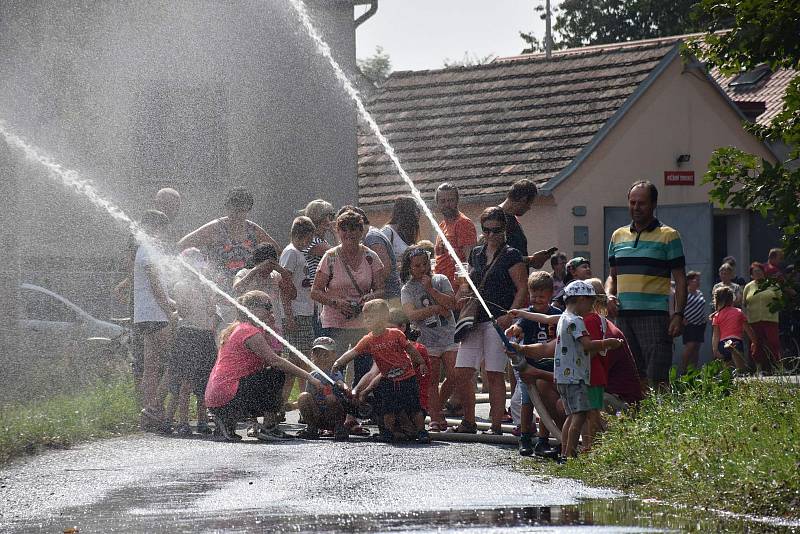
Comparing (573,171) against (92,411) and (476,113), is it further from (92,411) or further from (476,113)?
(92,411)

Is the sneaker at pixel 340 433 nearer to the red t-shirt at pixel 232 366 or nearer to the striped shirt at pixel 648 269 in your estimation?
the red t-shirt at pixel 232 366

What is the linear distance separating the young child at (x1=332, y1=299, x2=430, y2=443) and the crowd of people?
0.04ft

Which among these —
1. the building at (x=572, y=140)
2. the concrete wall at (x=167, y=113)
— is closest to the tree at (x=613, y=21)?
the building at (x=572, y=140)

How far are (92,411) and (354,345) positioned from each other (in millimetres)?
2340

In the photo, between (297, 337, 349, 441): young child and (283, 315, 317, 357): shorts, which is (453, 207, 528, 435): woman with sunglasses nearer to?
(297, 337, 349, 441): young child

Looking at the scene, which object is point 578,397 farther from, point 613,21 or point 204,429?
point 613,21

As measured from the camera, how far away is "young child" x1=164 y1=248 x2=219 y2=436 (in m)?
13.3

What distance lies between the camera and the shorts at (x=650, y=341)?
1095cm

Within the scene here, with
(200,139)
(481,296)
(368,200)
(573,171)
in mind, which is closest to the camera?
(481,296)

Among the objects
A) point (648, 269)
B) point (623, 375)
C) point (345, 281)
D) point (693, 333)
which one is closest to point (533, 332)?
point (623, 375)

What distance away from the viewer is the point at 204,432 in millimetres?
13172

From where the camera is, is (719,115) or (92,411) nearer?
(92,411)

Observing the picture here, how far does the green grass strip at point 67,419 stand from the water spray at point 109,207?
4.47 feet

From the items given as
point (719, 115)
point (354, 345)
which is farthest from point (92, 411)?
point (719, 115)
